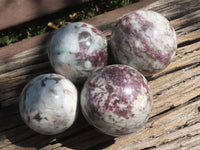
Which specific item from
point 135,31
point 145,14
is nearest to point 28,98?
point 135,31

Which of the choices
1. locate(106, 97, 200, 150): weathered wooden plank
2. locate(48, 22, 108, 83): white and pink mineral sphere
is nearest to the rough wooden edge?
locate(48, 22, 108, 83): white and pink mineral sphere

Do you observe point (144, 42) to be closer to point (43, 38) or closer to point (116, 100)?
point (116, 100)

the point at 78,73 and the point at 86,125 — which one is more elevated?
the point at 78,73

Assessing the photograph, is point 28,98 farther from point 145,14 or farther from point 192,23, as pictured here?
point 192,23

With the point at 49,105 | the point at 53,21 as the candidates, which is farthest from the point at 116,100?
the point at 53,21

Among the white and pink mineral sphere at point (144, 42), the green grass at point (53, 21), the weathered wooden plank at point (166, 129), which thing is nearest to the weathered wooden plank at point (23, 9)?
the green grass at point (53, 21)

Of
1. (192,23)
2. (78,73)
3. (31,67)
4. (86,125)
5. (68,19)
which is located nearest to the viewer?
(78,73)

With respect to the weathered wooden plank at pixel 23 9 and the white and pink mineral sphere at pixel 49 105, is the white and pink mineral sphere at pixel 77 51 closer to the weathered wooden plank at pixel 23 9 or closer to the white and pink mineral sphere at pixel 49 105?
the white and pink mineral sphere at pixel 49 105
